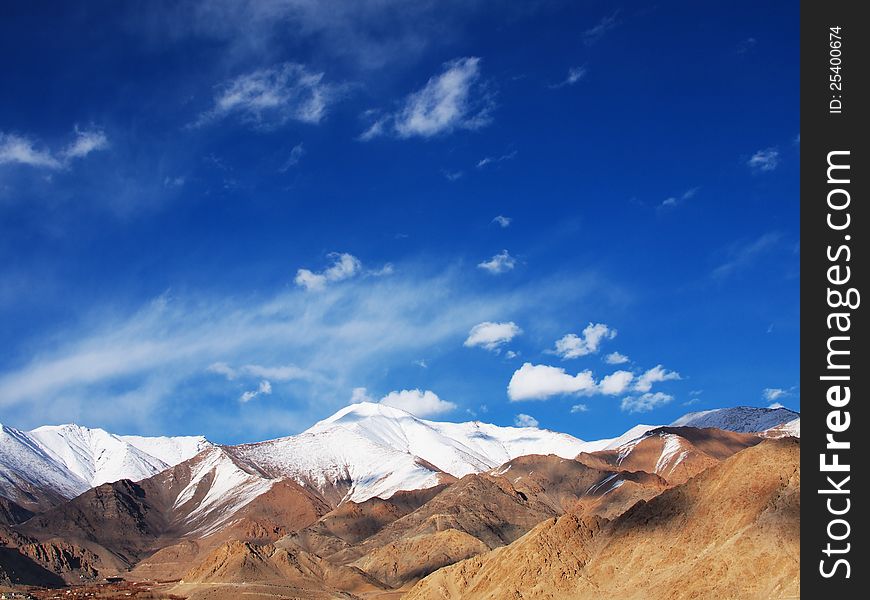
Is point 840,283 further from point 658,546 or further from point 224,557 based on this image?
point 224,557

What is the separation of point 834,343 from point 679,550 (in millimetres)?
59126

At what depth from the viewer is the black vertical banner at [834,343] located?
17.6 m

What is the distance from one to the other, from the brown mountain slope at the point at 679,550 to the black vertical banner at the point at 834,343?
44.2m

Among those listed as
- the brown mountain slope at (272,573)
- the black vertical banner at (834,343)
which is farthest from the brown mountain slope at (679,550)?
the brown mountain slope at (272,573)

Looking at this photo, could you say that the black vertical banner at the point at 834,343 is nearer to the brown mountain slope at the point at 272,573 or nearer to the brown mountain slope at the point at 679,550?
the brown mountain slope at the point at 679,550

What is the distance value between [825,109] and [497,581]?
2854 inches

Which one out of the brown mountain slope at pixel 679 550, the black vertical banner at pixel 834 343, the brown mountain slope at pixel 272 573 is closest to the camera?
the black vertical banner at pixel 834 343

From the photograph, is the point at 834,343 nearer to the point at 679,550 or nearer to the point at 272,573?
the point at 679,550

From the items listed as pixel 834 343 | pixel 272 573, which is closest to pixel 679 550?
pixel 834 343

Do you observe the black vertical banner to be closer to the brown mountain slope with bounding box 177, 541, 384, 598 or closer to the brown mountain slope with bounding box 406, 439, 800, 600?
the brown mountain slope with bounding box 406, 439, 800, 600

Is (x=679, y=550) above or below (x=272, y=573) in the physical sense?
above

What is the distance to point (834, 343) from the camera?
17875mm

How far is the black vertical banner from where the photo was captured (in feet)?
57.7

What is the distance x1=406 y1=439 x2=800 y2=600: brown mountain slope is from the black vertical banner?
44.2m
